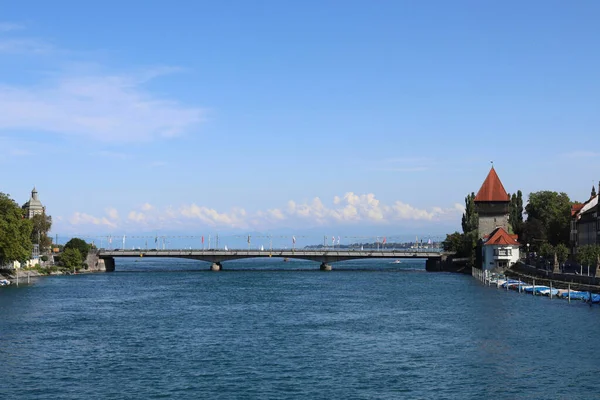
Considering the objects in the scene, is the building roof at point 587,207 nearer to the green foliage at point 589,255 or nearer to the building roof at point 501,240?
the building roof at point 501,240

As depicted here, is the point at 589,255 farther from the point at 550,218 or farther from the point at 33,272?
the point at 33,272

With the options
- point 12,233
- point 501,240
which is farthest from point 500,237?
point 12,233

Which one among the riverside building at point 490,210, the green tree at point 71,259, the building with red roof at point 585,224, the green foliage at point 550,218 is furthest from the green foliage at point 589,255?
the green tree at point 71,259

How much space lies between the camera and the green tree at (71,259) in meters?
192

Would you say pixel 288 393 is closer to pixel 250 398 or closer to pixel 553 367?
pixel 250 398

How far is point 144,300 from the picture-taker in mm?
112688

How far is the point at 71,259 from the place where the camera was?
7598 inches

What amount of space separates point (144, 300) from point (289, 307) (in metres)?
24.6

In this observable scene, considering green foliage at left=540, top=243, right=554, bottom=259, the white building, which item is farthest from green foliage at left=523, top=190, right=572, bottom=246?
green foliage at left=540, top=243, right=554, bottom=259

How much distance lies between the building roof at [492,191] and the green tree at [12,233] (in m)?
101

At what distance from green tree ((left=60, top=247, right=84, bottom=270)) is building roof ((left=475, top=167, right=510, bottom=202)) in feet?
329

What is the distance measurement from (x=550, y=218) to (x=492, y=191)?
17959mm

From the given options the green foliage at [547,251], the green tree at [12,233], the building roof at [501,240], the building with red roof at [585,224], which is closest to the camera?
the green tree at [12,233]

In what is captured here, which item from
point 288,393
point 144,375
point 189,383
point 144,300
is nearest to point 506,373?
point 288,393
